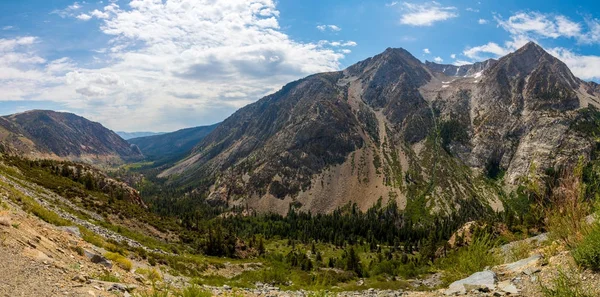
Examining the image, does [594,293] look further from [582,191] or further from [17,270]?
[17,270]

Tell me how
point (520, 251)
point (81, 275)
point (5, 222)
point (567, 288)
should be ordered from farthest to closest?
point (520, 251), point (5, 222), point (81, 275), point (567, 288)

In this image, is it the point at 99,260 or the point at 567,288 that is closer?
the point at 567,288

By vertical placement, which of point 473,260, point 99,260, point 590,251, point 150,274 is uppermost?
point 590,251

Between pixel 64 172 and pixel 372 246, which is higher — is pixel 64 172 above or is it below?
above

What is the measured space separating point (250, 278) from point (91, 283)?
3366 cm

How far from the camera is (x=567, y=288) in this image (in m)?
8.68

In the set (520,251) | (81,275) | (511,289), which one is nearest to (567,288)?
(511,289)

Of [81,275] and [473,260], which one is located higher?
→ [81,275]

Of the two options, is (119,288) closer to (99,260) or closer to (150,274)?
(150,274)

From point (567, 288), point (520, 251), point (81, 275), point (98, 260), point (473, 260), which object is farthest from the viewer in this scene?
point (98, 260)

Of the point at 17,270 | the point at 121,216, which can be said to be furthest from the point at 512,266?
the point at 121,216

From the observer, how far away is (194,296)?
34.7 ft

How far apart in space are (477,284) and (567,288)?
3.47m

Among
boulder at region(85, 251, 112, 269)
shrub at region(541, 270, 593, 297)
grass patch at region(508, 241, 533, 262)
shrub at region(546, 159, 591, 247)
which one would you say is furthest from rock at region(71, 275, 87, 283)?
grass patch at region(508, 241, 533, 262)
